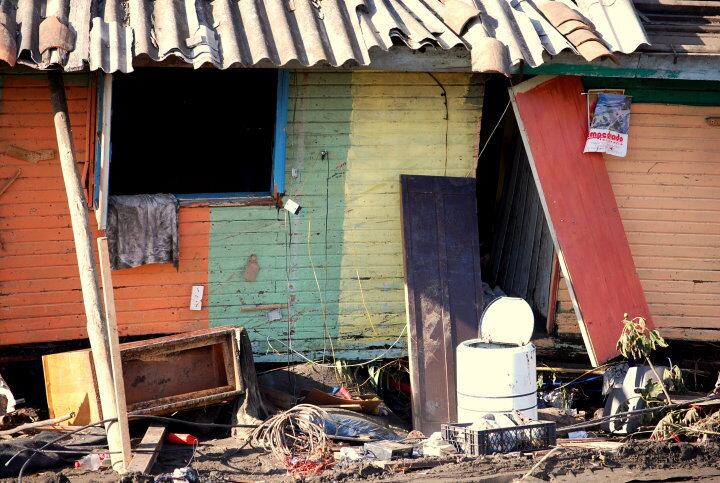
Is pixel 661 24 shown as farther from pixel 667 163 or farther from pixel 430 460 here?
pixel 430 460

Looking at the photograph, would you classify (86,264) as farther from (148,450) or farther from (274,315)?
(274,315)

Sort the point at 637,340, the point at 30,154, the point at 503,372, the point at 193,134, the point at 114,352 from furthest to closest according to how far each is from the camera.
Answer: the point at 193,134 < the point at 637,340 < the point at 30,154 < the point at 503,372 < the point at 114,352

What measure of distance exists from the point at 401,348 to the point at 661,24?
12.4ft

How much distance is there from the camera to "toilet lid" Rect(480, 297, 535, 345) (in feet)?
24.7

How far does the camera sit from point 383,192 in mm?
8664

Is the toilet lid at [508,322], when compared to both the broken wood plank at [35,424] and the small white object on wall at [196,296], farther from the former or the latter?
the broken wood plank at [35,424]

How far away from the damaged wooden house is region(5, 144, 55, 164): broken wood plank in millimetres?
16

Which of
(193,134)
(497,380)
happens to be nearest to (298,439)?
(497,380)

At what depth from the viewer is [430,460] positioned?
688 centimetres

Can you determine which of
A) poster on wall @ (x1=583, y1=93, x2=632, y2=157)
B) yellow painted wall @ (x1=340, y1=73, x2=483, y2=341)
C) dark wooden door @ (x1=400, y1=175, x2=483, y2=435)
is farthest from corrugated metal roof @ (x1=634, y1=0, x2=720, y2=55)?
dark wooden door @ (x1=400, y1=175, x2=483, y2=435)

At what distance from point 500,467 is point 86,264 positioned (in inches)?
131

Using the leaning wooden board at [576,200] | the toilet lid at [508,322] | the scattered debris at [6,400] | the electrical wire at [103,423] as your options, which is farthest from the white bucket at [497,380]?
the scattered debris at [6,400]

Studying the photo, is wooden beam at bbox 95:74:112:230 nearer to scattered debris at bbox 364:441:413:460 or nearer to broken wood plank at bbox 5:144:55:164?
broken wood plank at bbox 5:144:55:164

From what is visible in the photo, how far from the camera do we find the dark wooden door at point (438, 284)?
8172mm
